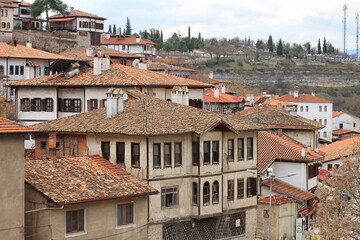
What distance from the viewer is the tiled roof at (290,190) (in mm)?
46000

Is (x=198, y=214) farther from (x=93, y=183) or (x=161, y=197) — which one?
(x=93, y=183)

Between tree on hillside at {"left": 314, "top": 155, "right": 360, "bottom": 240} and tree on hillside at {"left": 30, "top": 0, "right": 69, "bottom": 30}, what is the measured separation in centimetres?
7927

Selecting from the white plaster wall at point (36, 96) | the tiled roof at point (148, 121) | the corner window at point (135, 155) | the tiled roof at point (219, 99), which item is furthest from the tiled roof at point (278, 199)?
the tiled roof at point (219, 99)

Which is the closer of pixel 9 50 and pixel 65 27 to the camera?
pixel 9 50

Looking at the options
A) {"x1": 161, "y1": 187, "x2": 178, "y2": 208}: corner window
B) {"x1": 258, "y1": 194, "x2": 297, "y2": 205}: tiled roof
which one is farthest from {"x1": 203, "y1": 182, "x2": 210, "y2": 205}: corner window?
{"x1": 258, "y1": 194, "x2": 297, "y2": 205}: tiled roof

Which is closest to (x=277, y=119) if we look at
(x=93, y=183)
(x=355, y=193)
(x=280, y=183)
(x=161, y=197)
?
(x=280, y=183)

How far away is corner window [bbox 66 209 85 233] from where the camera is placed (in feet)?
96.3

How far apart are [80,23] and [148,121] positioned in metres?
78.7

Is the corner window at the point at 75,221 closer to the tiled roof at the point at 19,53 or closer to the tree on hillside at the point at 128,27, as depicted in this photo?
the tiled roof at the point at 19,53

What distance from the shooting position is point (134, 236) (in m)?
32.4

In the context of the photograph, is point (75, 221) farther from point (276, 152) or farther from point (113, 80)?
point (276, 152)

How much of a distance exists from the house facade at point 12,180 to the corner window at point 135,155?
819 cm

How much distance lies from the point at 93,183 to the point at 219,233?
880 centimetres

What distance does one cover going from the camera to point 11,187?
26.5 metres
